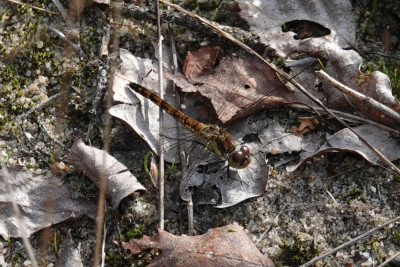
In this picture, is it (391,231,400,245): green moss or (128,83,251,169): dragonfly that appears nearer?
(391,231,400,245): green moss

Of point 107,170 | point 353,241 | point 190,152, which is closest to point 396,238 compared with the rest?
point 353,241

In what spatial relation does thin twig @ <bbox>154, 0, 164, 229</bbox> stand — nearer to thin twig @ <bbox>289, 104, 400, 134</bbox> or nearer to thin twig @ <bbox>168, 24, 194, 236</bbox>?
thin twig @ <bbox>168, 24, 194, 236</bbox>

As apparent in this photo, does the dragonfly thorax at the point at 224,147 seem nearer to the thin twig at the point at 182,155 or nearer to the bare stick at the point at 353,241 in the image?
the thin twig at the point at 182,155

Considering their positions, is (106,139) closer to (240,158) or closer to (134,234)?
(134,234)

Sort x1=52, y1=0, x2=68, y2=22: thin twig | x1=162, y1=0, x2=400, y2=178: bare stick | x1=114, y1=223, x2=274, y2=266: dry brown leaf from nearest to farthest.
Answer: x1=114, y1=223, x2=274, y2=266: dry brown leaf < x1=162, y1=0, x2=400, y2=178: bare stick < x1=52, y1=0, x2=68, y2=22: thin twig

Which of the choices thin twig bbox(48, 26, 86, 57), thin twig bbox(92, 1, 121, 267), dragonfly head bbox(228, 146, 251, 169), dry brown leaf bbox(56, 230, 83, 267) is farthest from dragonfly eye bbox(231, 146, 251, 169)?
thin twig bbox(48, 26, 86, 57)

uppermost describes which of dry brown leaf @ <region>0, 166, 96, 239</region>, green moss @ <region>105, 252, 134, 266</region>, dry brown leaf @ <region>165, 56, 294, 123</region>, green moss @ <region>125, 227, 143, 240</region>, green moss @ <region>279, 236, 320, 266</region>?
dry brown leaf @ <region>165, 56, 294, 123</region>

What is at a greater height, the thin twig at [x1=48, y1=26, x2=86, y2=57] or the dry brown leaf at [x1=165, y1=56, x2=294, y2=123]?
the thin twig at [x1=48, y1=26, x2=86, y2=57]
